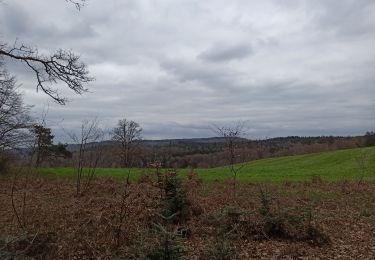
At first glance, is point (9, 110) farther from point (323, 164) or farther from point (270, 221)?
point (323, 164)

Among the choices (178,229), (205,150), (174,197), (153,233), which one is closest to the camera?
(153,233)

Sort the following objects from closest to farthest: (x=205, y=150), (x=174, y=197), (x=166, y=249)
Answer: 1. (x=166, y=249)
2. (x=174, y=197)
3. (x=205, y=150)

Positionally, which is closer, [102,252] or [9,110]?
[102,252]

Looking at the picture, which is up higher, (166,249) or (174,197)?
Answer: (174,197)

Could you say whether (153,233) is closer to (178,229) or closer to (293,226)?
(178,229)

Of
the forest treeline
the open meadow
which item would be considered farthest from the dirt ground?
the forest treeline

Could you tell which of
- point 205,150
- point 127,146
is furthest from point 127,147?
point 205,150

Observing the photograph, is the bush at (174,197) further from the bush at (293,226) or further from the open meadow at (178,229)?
the bush at (293,226)

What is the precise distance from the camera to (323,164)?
49.6m

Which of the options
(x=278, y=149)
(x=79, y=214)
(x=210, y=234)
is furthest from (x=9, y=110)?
(x=278, y=149)

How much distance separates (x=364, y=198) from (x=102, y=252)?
12281 mm

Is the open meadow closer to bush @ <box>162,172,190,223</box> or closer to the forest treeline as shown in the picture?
bush @ <box>162,172,190,223</box>

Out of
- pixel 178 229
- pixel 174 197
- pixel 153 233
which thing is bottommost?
pixel 178 229

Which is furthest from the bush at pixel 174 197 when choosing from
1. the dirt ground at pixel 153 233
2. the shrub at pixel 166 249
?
the shrub at pixel 166 249
